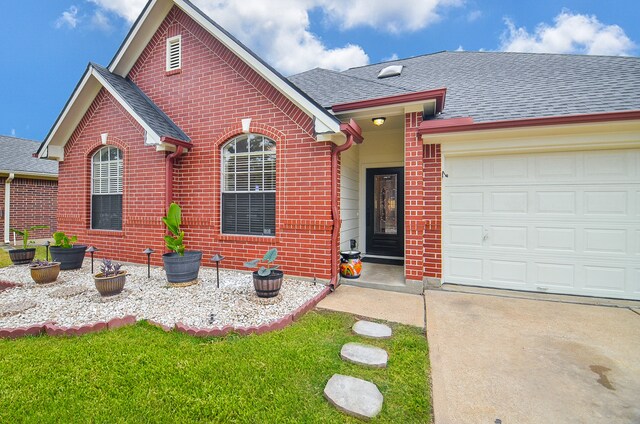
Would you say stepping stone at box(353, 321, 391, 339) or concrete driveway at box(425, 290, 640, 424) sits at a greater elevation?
stepping stone at box(353, 321, 391, 339)

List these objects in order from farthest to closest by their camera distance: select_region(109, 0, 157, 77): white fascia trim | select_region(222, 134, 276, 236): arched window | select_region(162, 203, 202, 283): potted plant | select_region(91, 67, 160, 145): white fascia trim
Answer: select_region(109, 0, 157, 77): white fascia trim
select_region(222, 134, 276, 236): arched window
select_region(91, 67, 160, 145): white fascia trim
select_region(162, 203, 202, 283): potted plant

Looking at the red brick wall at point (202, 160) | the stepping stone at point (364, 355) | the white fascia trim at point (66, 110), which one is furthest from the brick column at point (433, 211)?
the white fascia trim at point (66, 110)

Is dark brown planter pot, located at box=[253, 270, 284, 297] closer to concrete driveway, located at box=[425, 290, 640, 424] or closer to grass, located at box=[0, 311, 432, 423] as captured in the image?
grass, located at box=[0, 311, 432, 423]

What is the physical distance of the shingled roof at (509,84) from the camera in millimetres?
5039

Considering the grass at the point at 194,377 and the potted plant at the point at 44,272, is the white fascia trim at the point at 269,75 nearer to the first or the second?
the grass at the point at 194,377

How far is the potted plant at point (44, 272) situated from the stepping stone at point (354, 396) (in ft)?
18.9

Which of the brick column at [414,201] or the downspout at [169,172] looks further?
the downspout at [169,172]

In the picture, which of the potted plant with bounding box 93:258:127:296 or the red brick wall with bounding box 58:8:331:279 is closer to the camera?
the potted plant with bounding box 93:258:127:296

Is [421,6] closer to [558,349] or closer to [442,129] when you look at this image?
[442,129]

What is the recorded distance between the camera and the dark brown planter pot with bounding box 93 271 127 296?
445 cm

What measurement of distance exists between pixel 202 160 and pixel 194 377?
486cm

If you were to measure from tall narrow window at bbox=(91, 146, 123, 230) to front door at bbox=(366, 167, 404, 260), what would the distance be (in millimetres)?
6276

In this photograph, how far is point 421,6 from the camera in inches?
441

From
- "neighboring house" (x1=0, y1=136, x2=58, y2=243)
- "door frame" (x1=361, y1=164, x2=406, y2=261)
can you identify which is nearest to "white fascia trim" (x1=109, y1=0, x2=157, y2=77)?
"door frame" (x1=361, y1=164, x2=406, y2=261)
